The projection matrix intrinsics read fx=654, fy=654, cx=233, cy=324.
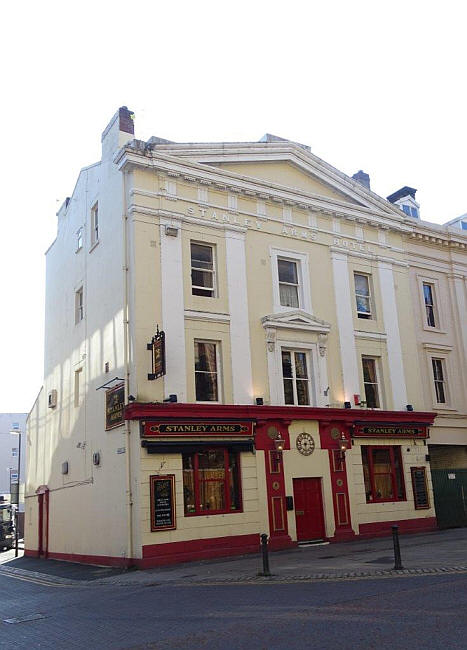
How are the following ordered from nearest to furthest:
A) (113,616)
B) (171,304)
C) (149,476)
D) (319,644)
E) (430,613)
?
(319,644) → (430,613) → (113,616) → (149,476) → (171,304)

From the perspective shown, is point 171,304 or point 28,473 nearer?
point 171,304

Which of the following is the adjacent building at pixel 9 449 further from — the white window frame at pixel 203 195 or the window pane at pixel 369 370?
the white window frame at pixel 203 195

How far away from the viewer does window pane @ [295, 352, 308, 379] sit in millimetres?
21831

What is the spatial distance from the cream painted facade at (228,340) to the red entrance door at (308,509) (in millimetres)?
113

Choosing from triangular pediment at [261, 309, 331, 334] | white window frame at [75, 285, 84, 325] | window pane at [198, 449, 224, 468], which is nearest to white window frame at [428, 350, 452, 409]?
triangular pediment at [261, 309, 331, 334]

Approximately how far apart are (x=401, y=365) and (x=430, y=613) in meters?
16.3

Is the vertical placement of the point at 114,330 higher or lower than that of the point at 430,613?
higher

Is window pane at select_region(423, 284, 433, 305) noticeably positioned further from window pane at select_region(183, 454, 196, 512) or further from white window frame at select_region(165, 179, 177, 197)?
window pane at select_region(183, 454, 196, 512)

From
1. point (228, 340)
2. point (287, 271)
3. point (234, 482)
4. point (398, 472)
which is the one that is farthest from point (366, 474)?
point (287, 271)

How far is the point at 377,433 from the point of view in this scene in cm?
2255

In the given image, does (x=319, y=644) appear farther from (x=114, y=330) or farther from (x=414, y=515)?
(x=414, y=515)

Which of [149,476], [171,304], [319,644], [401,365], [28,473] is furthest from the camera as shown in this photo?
[28,473]

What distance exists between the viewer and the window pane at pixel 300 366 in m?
21.8

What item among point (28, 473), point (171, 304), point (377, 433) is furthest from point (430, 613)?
point (28, 473)
